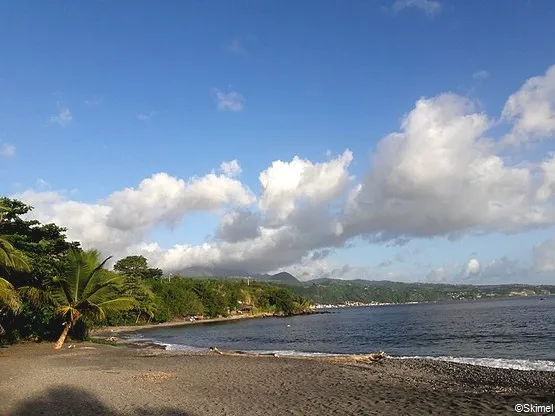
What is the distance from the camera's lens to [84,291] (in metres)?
28.5

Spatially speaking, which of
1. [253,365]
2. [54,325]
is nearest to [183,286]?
[54,325]

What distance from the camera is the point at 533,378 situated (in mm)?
20234

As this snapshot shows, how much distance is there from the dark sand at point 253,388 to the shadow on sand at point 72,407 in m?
0.03

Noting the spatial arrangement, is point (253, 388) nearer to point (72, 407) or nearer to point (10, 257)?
point (72, 407)

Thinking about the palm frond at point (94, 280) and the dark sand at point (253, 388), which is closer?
the dark sand at point (253, 388)

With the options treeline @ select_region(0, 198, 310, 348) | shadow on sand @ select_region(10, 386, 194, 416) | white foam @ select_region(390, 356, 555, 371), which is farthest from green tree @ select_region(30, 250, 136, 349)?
white foam @ select_region(390, 356, 555, 371)

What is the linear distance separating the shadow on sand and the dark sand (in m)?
0.03

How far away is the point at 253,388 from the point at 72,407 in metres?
6.51

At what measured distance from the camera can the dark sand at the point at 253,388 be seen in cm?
1288

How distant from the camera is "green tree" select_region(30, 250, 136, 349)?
91.4ft

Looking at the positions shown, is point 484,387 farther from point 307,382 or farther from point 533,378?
point 307,382

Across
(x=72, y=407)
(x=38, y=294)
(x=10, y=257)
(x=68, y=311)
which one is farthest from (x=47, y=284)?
(x=72, y=407)

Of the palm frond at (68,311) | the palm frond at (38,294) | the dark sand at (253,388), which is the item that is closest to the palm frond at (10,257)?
the palm frond at (38,294)

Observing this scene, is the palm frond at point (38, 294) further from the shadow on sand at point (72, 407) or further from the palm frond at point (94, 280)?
the shadow on sand at point (72, 407)
